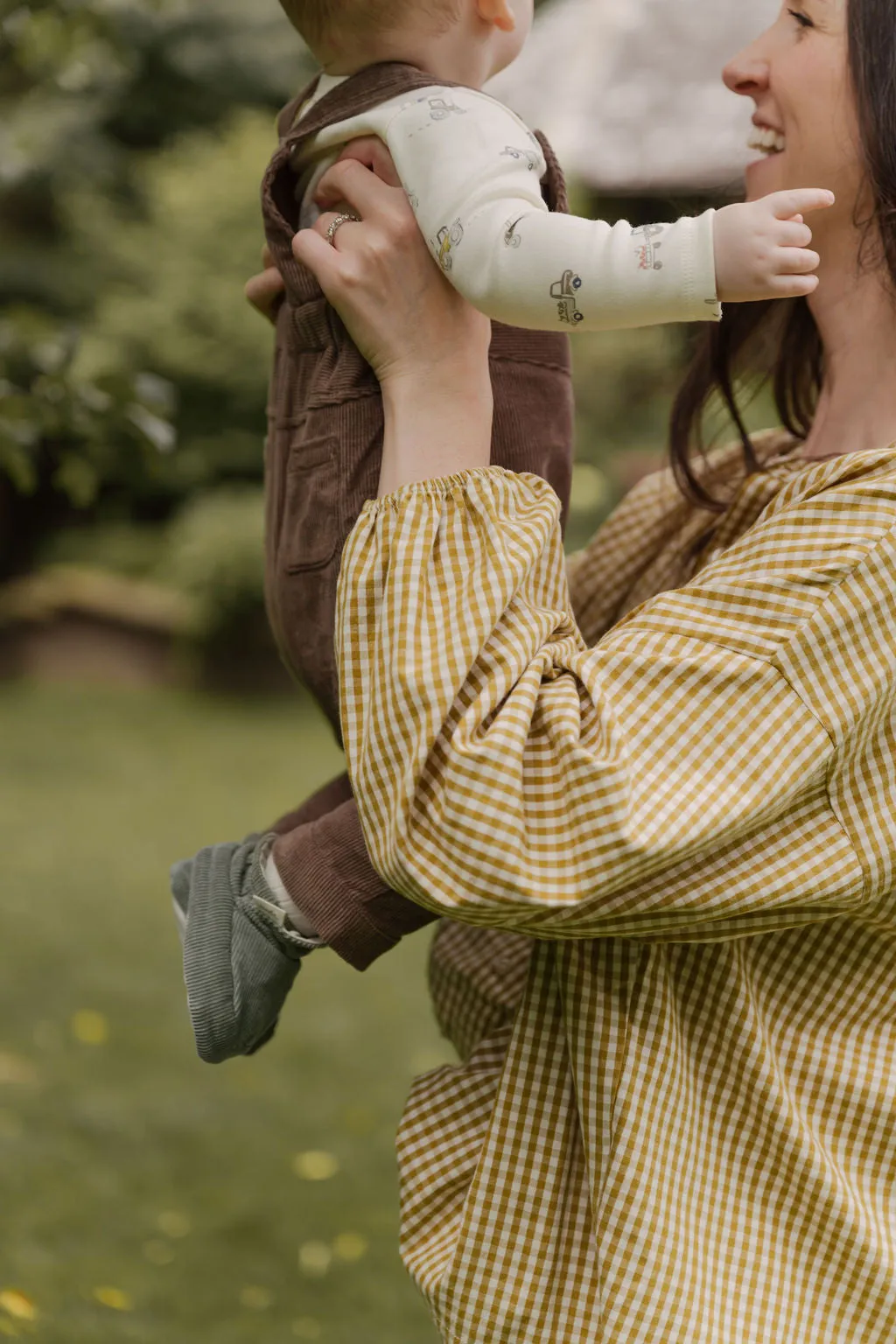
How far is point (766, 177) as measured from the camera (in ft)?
4.46

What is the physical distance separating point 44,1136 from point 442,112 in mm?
2551

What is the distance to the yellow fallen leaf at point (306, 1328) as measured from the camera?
2.51m

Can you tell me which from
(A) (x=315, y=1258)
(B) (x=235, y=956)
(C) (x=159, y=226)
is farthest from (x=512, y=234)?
(C) (x=159, y=226)

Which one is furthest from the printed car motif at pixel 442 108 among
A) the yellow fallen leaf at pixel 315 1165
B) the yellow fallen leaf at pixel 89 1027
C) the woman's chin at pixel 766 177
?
the yellow fallen leaf at pixel 89 1027

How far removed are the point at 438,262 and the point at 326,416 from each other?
166mm

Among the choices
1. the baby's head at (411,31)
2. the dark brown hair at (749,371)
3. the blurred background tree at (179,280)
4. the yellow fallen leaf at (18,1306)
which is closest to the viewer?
the baby's head at (411,31)

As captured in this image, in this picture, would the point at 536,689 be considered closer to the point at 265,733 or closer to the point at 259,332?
the point at 265,733

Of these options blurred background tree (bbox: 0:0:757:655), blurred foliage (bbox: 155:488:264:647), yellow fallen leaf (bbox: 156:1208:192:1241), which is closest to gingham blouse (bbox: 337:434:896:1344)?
yellow fallen leaf (bbox: 156:1208:192:1241)

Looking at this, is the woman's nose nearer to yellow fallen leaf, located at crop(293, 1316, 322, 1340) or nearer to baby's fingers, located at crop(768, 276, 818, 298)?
baby's fingers, located at crop(768, 276, 818, 298)

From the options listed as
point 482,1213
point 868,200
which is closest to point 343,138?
point 868,200

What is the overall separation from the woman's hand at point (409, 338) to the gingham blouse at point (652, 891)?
0.13ft

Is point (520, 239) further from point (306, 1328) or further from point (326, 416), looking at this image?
point (306, 1328)

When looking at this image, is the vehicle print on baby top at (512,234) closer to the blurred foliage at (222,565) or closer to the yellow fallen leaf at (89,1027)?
the yellow fallen leaf at (89,1027)

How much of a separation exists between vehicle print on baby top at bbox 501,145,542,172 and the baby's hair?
0.55 feet
